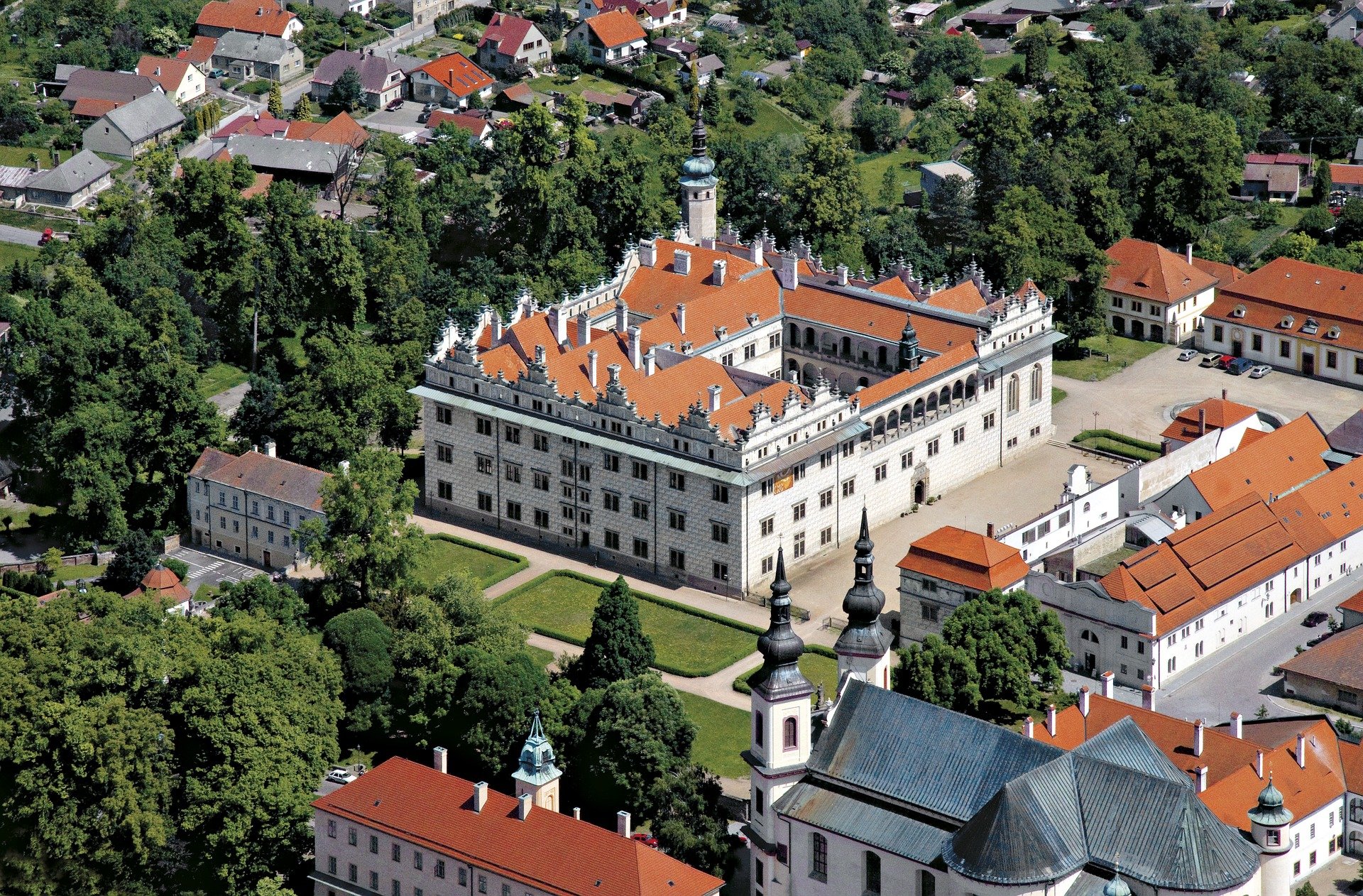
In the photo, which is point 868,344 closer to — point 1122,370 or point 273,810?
point 1122,370

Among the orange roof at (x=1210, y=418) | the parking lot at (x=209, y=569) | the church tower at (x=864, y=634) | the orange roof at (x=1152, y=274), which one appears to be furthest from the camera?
the orange roof at (x=1152, y=274)

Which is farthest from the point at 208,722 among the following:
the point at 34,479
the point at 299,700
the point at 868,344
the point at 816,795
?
the point at 868,344

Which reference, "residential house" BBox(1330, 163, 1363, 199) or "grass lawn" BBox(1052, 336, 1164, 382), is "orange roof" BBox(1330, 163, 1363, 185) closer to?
"residential house" BBox(1330, 163, 1363, 199)

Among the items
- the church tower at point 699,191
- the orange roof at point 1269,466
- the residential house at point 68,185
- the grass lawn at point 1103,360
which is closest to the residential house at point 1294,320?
the grass lawn at point 1103,360

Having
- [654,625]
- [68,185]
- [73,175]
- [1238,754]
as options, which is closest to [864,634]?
[1238,754]

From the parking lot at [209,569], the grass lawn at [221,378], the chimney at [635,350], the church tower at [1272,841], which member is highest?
the chimney at [635,350]

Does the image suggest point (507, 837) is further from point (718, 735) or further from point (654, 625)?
point (654, 625)

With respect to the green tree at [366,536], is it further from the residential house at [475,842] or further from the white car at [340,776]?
the residential house at [475,842]
